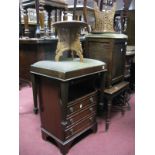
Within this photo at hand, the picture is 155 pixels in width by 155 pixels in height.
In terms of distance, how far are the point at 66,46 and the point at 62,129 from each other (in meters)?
0.66

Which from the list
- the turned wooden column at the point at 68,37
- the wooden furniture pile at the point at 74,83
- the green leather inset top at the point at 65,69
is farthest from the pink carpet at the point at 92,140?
A: the turned wooden column at the point at 68,37

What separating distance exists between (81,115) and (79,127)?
0.34 feet

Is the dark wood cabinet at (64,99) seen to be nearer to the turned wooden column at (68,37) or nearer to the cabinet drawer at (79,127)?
the cabinet drawer at (79,127)

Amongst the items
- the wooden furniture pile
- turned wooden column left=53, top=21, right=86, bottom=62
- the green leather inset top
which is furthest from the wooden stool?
turned wooden column left=53, top=21, right=86, bottom=62

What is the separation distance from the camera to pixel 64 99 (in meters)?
1.31

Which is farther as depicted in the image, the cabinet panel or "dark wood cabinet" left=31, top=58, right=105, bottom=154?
the cabinet panel

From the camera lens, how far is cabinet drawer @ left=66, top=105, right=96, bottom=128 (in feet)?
4.76

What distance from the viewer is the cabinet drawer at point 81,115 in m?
1.45

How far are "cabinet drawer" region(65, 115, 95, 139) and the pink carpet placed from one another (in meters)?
0.12

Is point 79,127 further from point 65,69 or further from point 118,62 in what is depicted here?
point 118,62

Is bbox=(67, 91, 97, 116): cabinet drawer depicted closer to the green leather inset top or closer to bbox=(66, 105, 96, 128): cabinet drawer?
bbox=(66, 105, 96, 128): cabinet drawer

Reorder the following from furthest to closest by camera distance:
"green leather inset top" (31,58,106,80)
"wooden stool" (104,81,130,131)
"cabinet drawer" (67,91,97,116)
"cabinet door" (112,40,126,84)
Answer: "cabinet door" (112,40,126,84)
"wooden stool" (104,81,130,131)
"cabinet drawer" (67,91,97,116)
"green leather inset top" (31,58,106,80)

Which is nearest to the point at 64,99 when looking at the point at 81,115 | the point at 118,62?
the point at 81,115
